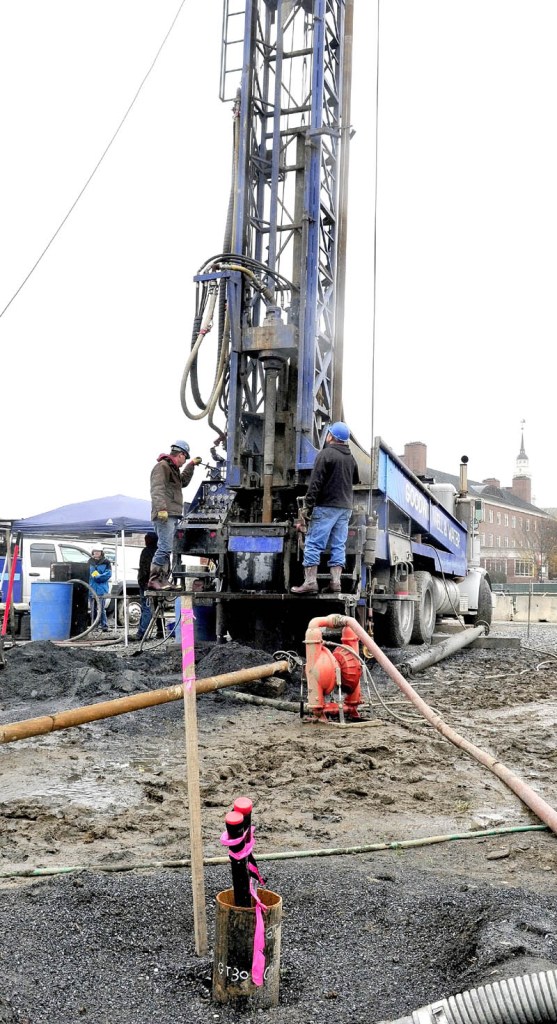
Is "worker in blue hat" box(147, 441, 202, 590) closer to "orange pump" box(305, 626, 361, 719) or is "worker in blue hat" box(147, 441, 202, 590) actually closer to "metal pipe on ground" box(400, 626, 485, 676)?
"metal pipe on ground" box(400, 626, 485, 676)

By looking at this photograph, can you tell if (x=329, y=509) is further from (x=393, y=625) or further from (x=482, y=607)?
(x=482, y=607)

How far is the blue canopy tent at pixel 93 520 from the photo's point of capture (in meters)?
14.8

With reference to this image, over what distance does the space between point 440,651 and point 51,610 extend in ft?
20.8

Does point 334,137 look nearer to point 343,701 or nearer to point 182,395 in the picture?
point 182,395

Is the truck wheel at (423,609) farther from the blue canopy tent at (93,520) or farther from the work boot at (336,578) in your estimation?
the blue canopy tent at (93,520)

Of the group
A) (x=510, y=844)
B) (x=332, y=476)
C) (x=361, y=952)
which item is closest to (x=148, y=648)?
(x=332, y=476)

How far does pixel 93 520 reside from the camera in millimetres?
14977

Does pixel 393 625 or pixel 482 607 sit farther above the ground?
pixel 393 625

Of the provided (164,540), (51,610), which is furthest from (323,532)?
(51,610)

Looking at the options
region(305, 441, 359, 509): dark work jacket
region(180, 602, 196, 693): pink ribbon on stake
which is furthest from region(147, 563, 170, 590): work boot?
region(180, 602, 196, 693): pink ribbon on stake

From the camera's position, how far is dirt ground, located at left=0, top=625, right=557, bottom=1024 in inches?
101

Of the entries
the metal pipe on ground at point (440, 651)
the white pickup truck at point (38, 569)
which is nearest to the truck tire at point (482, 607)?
the metal pipe on ground at point (440, 651)

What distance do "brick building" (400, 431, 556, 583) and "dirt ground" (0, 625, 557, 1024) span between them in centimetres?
6174

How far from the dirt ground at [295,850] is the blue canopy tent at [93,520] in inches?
292
